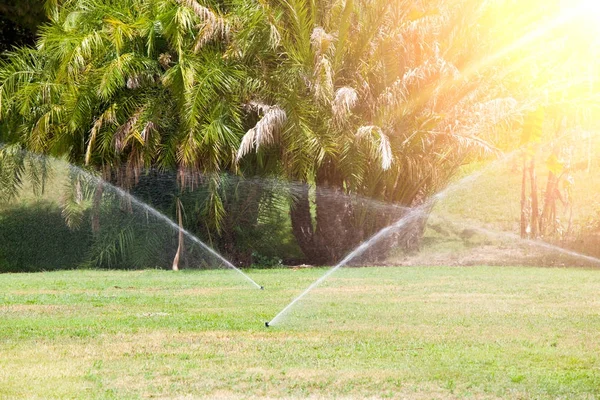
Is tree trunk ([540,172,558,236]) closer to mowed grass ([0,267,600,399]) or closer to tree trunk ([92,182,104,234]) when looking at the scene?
mowed grass ([0,267,600,399])

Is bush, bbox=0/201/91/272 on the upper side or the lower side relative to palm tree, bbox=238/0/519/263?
lower

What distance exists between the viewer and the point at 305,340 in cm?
810

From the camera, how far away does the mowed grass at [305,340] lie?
20.4 feet

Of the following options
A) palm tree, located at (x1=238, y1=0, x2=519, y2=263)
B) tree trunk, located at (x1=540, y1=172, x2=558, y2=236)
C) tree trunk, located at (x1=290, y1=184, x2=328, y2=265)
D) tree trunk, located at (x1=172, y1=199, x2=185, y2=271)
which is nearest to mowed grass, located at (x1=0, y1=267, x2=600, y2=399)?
tree trunk, located at (x1=172, y1=199, x2=185, y2=271)

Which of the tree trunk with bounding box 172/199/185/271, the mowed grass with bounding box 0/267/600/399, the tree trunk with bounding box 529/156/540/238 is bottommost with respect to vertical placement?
the mowed grass with bounding box 0/267/600/399

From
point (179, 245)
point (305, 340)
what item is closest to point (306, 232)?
Result: point (179, 245)

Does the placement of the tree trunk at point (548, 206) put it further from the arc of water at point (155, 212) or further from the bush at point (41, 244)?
the bush at point (41, 244)

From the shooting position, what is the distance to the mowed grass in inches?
245

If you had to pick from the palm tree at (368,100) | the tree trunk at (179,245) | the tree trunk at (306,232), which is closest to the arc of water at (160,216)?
the tree trunk at (179,245)

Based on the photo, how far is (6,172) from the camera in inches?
733

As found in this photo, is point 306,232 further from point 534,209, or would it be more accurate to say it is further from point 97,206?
point 534,209

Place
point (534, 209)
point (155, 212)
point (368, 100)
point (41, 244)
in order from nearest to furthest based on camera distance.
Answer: point (368, 100) → point (155, 212) → point (41, 244) → point (534, 209)

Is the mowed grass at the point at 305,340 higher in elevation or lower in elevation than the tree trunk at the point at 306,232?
lower

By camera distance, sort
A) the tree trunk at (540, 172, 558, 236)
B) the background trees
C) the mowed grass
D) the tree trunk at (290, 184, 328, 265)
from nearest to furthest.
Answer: the mowed grass
the background trees
the tree trunk at (290, 184, 328, 265)
the tree trunk at (540, 172, 558, 236)
